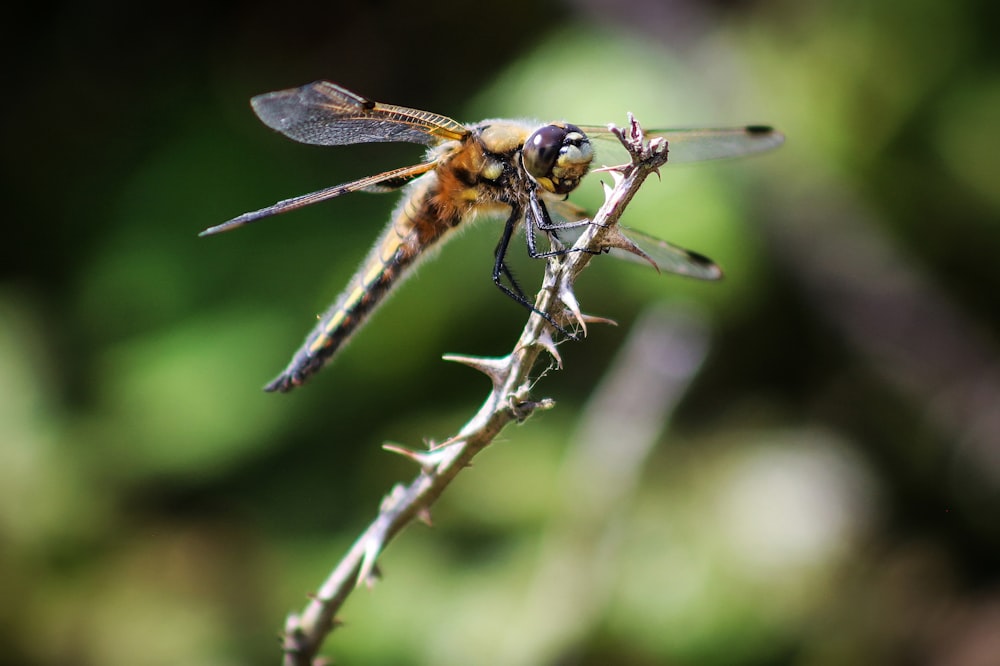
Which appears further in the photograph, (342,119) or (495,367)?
(342,119)

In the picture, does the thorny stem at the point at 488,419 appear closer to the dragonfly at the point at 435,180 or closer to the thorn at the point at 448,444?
the thorn at the point at 448,444

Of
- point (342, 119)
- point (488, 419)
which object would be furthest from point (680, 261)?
point (488, 419)

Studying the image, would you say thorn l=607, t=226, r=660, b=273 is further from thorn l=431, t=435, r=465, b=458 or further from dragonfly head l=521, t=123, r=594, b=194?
dragonfly head l=521, t=123, r=594, b=194

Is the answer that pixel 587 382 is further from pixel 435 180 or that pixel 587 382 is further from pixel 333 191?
pixel 333 191

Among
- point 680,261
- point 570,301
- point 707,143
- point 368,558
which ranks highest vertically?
point 707,143

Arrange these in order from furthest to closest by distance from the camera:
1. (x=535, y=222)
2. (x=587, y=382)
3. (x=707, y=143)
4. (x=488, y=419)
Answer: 1. (x=587, y=382)
2. (x=707, y=143)
3. (x=535, y=222)
4. (x=488, y=419)

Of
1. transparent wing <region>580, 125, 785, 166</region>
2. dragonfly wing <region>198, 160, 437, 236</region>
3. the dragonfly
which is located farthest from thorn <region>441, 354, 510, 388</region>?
transparent wing <region>580, 125, 785, 166</region>

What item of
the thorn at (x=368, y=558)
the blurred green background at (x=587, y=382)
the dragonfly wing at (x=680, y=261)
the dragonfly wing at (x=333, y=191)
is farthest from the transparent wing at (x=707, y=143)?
the thorn at (x=368, y=558)
